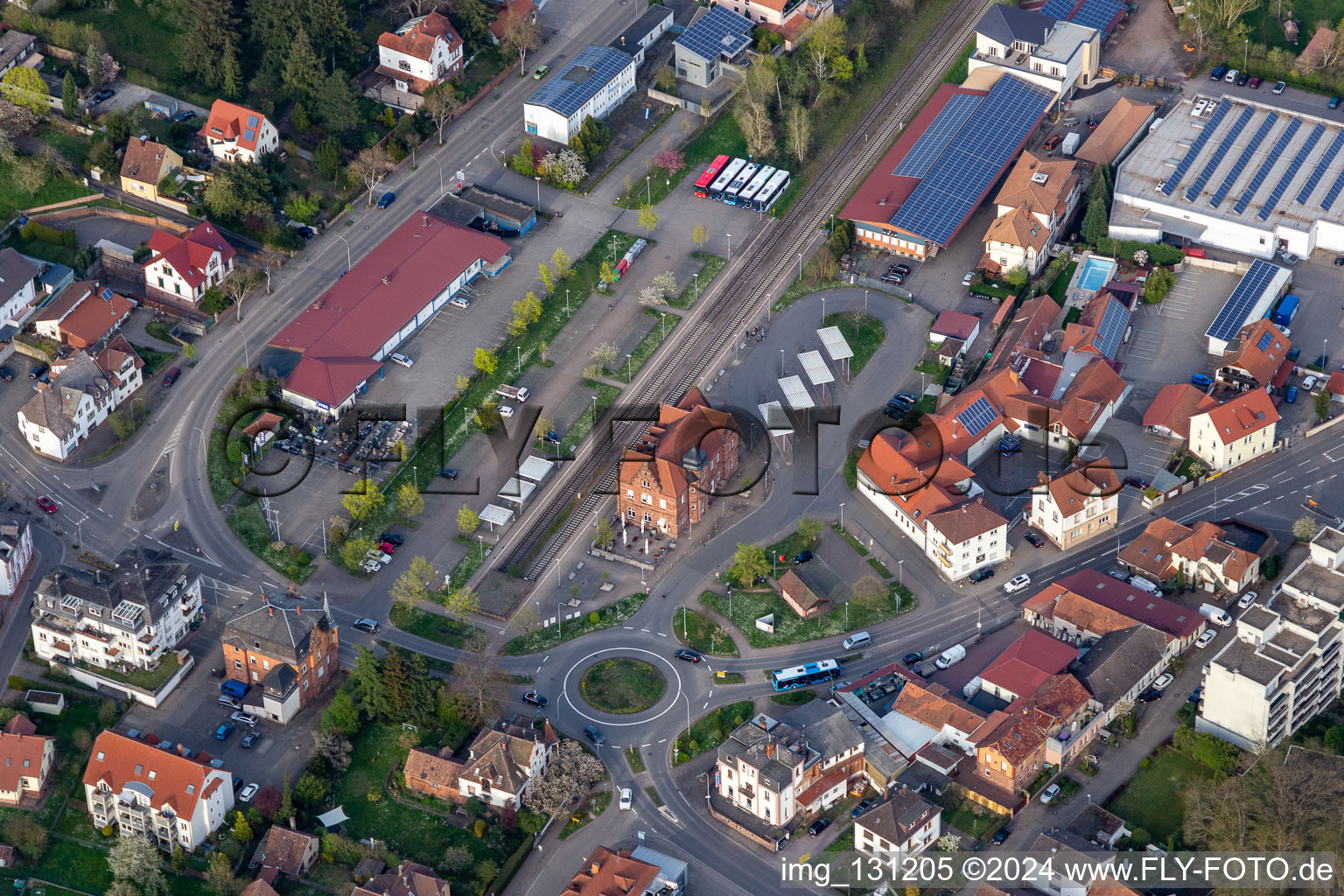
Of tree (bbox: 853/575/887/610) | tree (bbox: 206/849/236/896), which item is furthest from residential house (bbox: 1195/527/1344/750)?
tree (bbox: 206/849/236/896)

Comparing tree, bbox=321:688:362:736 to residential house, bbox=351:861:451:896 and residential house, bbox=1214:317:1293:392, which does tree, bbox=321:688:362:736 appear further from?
residential house, bbox=1214:317:1293:392

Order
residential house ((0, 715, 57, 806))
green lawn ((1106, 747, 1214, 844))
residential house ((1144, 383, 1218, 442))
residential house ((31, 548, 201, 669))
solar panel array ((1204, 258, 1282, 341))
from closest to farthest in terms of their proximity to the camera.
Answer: green lawn ((1106, 747, 1214, 844)), residential house ((0, 715, 57, 806)), residential house ((31, 548, 201, 669)), residential house ((1144, 383, 1218, 442)), solar panel array ((1204, 258, 1282, 341))

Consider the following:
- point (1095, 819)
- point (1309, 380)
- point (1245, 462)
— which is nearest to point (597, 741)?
point (1095, 819)

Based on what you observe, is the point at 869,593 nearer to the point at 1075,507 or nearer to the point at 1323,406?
the point at 1075,507

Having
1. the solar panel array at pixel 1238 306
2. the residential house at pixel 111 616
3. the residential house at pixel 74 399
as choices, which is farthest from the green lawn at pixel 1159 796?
the residential house at pixel 74 399

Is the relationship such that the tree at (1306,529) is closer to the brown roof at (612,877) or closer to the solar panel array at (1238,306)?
the solar panel array at (1238,306)

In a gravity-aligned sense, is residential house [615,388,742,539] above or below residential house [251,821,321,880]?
above
